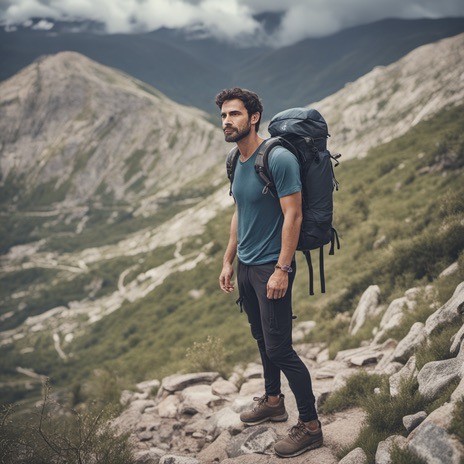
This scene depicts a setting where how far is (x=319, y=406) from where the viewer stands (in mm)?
7762

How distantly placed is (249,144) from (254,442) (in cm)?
479

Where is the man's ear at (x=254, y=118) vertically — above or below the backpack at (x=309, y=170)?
above

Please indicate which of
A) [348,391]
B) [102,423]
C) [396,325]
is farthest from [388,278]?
[102,423]

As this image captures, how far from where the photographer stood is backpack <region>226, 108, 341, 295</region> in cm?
579

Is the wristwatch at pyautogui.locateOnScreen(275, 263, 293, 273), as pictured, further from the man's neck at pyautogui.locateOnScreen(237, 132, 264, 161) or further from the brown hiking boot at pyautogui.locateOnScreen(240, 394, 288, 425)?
the brown hiking boot at pyautogui.locateOnScreen(240, 394, 288, 425)

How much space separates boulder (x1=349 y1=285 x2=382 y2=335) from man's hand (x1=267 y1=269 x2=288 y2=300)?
7369 millimetres

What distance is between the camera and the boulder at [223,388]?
411 inches

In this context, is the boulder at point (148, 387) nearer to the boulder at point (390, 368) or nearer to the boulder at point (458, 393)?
the boulder at point (390, 368)

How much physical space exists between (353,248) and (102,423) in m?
17.0

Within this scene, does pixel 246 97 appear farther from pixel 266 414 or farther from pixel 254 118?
pixel 266 414

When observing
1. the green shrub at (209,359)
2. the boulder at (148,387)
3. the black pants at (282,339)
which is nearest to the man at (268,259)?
the black pants at (282,339)

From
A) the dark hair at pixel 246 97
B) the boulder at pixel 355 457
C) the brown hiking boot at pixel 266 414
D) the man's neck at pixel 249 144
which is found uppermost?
the dark hair at pixel 246 97

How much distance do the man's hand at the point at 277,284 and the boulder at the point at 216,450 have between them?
10.2 feet

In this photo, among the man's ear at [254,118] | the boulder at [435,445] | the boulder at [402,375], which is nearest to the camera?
the boulder at [435,445]
